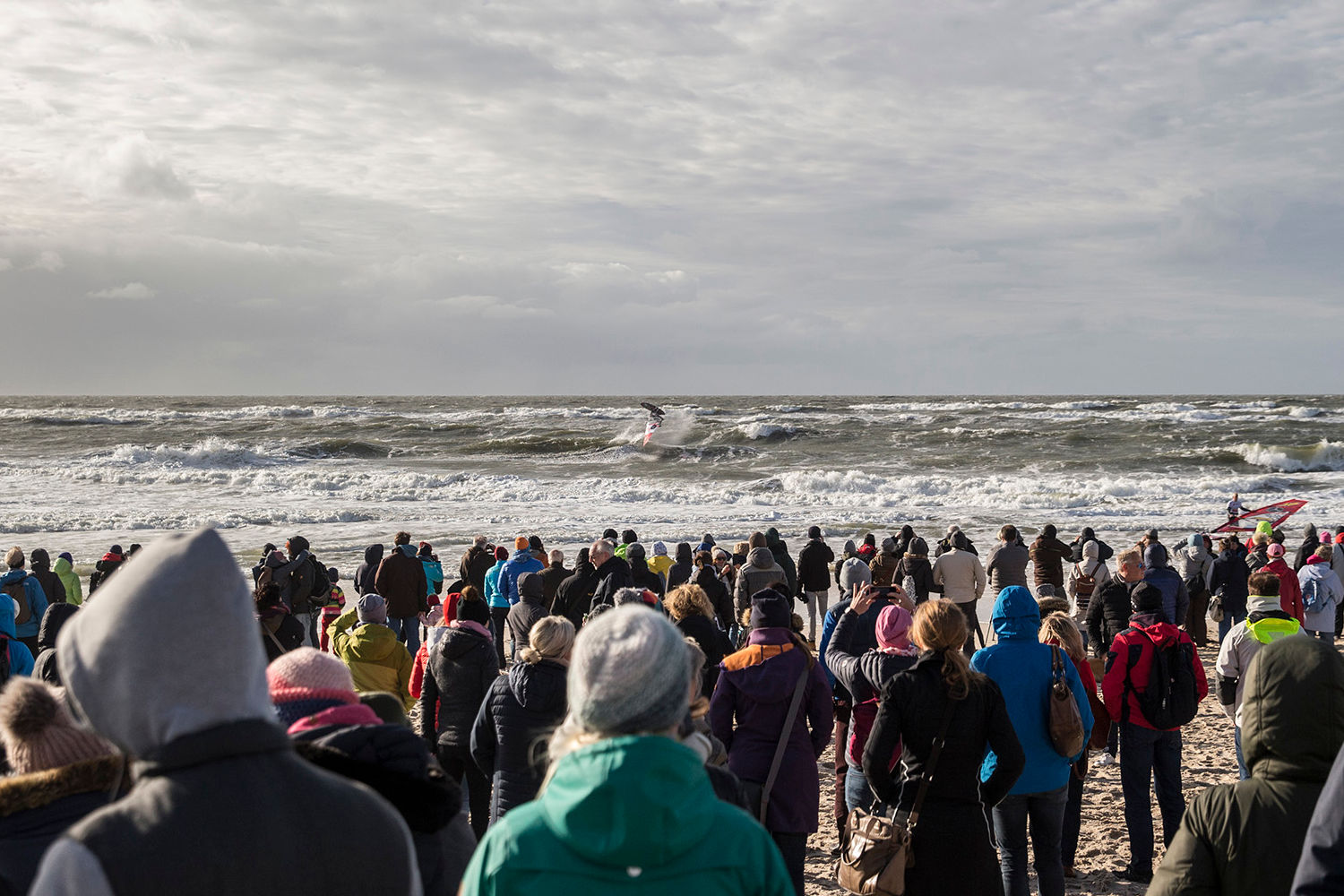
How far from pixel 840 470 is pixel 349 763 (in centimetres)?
3542

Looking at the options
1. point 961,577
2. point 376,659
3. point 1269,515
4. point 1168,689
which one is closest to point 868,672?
point 1168,689

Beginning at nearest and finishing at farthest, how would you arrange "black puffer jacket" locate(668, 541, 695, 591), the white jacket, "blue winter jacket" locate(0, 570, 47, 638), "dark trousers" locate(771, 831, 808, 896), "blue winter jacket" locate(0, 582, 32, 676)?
"dark trousers" locate(771, 831, 808, 896) < "blue winter jacket" locate(0, 582, 32, 676) < "blue winter jacket" locate(0, 570, 47, 638) < the white jacket < "black puffer jacket" locate(668, 541, 695, 591)

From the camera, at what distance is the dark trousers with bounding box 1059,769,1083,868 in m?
5.11

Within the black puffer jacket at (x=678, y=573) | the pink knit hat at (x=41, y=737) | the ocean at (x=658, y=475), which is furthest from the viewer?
the ocean at (x=658, y=475)

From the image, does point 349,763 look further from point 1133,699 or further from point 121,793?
point 1133,699

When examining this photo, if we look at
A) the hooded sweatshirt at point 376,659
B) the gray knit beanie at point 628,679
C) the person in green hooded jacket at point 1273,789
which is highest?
the gray knit beanie at point 628,679

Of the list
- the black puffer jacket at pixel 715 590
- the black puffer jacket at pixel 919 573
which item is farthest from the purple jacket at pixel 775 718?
the black puffer jacket at pixel 919 573

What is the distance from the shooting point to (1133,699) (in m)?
5.04

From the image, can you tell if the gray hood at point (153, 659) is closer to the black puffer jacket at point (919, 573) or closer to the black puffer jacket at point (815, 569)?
the black puffer jacket at point (919, 573)

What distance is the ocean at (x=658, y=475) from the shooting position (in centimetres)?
2350

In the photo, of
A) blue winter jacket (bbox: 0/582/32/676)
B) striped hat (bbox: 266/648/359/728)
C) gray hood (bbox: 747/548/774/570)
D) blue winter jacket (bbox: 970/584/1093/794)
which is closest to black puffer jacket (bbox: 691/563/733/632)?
gray hood (bbox: 747/548/774/570)

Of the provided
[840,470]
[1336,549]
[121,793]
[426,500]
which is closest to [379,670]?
[121,793]

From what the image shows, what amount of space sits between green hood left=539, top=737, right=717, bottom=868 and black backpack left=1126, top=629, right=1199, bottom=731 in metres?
4.05

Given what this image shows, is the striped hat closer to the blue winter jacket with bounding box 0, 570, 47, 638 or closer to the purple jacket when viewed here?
the purple jacket
